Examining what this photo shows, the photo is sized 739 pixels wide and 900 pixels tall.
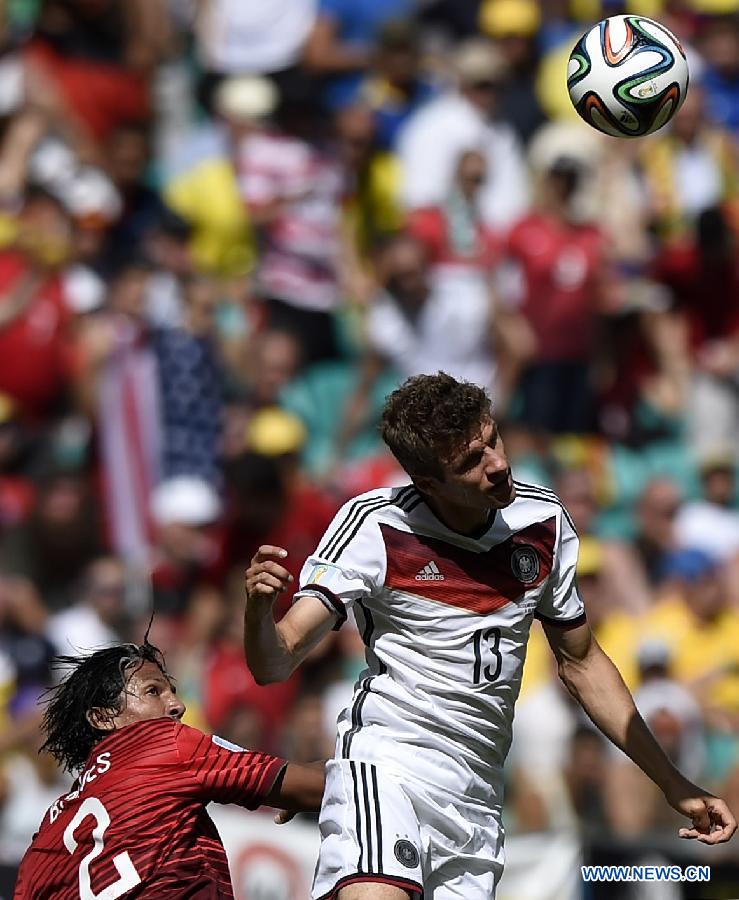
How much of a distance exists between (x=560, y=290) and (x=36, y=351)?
123 inches

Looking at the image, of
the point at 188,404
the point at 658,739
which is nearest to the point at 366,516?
the point at 658,739

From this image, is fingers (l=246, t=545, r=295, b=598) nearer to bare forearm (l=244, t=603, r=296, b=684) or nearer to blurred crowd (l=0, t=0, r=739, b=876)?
bare forearm (l=244, t=603, r=296, b=684)

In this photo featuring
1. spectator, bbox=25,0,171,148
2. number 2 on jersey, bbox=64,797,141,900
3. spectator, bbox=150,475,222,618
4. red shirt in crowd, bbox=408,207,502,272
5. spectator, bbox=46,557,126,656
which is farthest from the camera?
spectator, bbox=25,0,171,148

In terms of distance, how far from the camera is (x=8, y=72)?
11828mm

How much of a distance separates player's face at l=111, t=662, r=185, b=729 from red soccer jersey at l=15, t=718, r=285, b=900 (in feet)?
0.32

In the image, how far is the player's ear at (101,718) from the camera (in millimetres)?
4680

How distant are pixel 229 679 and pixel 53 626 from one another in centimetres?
109

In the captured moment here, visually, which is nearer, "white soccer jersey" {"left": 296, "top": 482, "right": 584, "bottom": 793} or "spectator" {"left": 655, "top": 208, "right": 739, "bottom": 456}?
"white soccer jersey" {"left": 296, "top": 482, "right": 584, "bottom": 793}

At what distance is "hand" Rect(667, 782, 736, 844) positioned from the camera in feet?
15.6

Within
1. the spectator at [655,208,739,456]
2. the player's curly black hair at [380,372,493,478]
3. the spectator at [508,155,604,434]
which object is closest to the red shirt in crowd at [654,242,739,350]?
the spectator at [655,208,739,456]

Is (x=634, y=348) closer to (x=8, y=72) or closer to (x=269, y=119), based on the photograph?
(x=269, y=119)

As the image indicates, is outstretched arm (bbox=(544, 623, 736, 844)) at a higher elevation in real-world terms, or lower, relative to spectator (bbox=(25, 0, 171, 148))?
lower

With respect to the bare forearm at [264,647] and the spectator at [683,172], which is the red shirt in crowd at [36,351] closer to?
the spectator at [683,172]

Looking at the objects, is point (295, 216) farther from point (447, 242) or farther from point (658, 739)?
point (658, 739)
